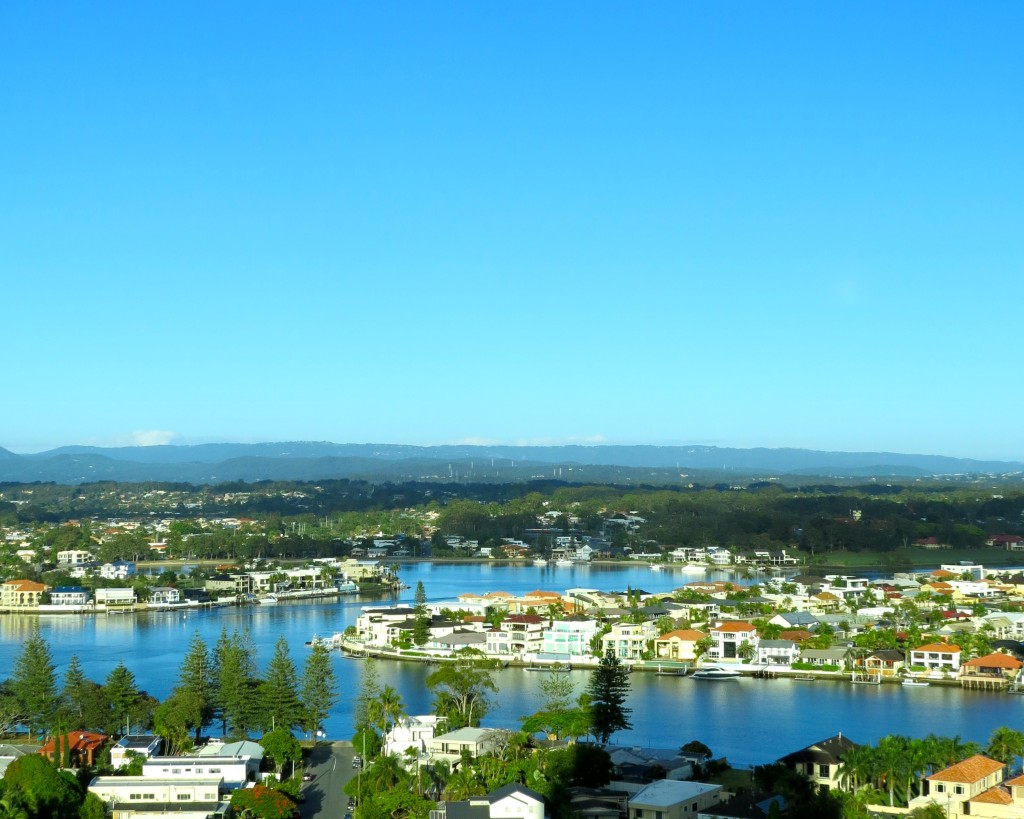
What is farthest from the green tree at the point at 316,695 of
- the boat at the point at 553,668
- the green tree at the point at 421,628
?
the green tree at the point at 421,628

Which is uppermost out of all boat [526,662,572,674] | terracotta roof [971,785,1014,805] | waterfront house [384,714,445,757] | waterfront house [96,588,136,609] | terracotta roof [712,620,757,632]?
terracotta roof [971,785,1014,805]

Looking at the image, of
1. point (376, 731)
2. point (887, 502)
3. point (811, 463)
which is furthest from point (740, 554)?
point (811, 463)

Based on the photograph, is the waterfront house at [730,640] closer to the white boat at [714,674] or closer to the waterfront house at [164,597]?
Result: the white boat at [714,674]

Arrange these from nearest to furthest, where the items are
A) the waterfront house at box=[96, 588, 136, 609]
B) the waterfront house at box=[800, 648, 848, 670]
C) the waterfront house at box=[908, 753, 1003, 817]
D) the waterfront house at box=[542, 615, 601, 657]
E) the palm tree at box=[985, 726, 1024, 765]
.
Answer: the waterfront house at box=[908, 753, 1003, 817] < the palm tree at box=[985, 726, 1024, 765] < the waterfront house at box=[800, 648, 848, 670] < the waterfront house at box=[542, 615, 601, 657] < the waterfront house at box=[96, 588, 136, 609]

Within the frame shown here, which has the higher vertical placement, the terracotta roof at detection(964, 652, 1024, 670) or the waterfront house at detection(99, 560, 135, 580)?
the terracotta roof at detection(964, 652, 1024, 670)

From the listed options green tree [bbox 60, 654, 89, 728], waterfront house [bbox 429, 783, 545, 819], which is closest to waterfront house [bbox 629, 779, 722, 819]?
waterfront house [bbox 429, 783, 545, 819]

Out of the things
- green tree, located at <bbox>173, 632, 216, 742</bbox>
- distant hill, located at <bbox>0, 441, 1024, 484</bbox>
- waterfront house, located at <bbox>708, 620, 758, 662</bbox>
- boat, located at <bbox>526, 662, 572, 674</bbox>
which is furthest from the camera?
distant hill, located at <bbox>0, 441, 1024, 484</bbox>

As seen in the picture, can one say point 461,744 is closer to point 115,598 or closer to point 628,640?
point 628,640

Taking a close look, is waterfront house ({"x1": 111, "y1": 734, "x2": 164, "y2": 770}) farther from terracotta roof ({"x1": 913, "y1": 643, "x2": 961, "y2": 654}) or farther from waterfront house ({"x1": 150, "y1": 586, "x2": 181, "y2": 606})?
waterfront house ({"x1": 150, "y1": 586, "x2": 181, "y2": 606})
